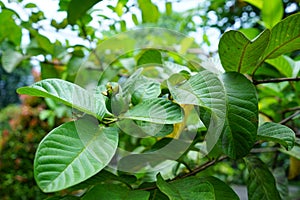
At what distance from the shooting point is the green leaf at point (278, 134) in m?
0.38

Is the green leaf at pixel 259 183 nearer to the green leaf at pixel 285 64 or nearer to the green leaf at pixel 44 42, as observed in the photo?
the green leaf at pixel 285 64

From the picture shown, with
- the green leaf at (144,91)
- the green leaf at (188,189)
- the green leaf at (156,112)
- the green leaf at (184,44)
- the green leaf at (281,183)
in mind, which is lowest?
the green leaf at (281,183)

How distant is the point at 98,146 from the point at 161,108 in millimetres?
73

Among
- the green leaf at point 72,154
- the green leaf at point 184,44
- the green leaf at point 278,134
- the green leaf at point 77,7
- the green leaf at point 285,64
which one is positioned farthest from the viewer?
the green leaf at point 184,44

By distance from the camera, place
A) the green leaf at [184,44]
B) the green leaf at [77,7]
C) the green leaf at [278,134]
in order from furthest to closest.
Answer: the green leaf at [184,44]
the green leaf at [77,7]
the green leaf at [278,134]

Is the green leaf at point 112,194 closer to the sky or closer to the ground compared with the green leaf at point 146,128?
closer to the ground

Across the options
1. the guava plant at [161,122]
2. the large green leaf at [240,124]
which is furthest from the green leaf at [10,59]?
the large green leaf at [240,124]

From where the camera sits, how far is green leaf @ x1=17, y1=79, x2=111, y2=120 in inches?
13.1

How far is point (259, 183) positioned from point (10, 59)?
0.67 metres

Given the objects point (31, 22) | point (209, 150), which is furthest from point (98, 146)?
point (31, 22)

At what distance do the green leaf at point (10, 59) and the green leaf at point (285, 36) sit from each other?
63 cm

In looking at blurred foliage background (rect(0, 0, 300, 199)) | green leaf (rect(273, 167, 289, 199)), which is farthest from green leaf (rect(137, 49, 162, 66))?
green leaf (rect(273, 167, 289, 199))

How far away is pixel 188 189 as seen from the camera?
36cm

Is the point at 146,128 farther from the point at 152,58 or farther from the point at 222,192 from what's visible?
the point at 152,58
